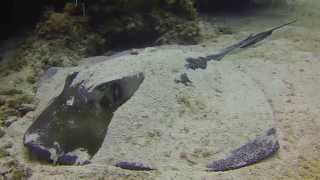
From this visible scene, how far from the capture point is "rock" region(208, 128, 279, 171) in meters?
3.41

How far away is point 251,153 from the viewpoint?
354cm

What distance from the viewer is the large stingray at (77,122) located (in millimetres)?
3477

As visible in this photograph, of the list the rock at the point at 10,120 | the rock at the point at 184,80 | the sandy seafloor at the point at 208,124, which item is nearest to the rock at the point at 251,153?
the sandy seafloor at the point at 208,124

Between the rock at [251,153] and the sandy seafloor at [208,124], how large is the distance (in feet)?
0.23

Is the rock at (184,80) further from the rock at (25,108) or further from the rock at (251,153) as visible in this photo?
the rock at (25,108)

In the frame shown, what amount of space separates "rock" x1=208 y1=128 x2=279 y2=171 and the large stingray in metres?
1.12

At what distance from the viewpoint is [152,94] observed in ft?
13.3

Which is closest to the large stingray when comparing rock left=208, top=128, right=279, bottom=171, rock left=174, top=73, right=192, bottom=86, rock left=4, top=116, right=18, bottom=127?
rock left=174, top=73, right=192, bottom=86

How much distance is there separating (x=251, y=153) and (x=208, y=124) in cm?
51

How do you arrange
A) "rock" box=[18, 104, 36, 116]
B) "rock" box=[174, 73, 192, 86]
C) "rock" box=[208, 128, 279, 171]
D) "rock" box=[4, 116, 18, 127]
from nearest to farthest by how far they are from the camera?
"rock" box=[208, 128, 279, 171]
"rock" box=[174, 73, 192, 86]
"rock" box=[4, 116, 18, 127]
"rock" box=[18, 104, 36, 116]

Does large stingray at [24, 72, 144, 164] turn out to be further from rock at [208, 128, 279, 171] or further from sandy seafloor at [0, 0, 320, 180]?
rock at [208, 128, 279, 171]

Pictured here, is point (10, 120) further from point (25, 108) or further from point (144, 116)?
point (144, 116)

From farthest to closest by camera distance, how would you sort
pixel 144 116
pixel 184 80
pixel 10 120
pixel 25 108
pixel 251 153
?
pixel 25 108 → pixel 10 120 → pixel 184 80 → pixel 144 116 → pixel 251 153

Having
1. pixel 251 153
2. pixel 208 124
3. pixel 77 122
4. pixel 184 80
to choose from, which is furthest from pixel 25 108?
pixel 251 153
